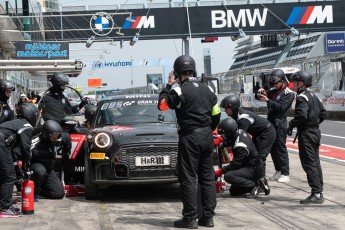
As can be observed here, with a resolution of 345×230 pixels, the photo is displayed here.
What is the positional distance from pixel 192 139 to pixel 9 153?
2.41m

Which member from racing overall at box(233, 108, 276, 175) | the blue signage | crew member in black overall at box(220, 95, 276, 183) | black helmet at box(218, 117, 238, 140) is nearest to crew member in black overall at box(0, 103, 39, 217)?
black helmet at box(218, 117, 238, 140)

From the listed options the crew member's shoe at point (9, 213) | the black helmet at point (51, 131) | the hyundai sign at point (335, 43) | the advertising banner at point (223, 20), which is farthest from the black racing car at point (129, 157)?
the hyundai sign at point (335, 43)

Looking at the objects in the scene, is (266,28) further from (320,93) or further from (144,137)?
(144,137)

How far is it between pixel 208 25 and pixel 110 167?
3340cm

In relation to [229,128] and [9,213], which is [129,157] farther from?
[9,213]

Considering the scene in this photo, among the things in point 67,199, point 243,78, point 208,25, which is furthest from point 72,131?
point 243,78

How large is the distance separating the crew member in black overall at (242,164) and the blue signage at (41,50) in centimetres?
1716

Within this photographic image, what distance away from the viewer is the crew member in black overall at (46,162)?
920 cm

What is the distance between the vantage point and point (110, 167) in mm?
8734

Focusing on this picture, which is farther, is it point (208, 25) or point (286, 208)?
point (208, 25)

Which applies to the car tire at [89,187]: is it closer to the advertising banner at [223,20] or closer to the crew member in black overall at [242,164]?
the crew member in black overall at [242,164]

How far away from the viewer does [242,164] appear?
938 cm

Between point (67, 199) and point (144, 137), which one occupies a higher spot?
point (144, 137)

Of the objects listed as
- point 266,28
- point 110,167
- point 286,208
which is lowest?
point 286,208
